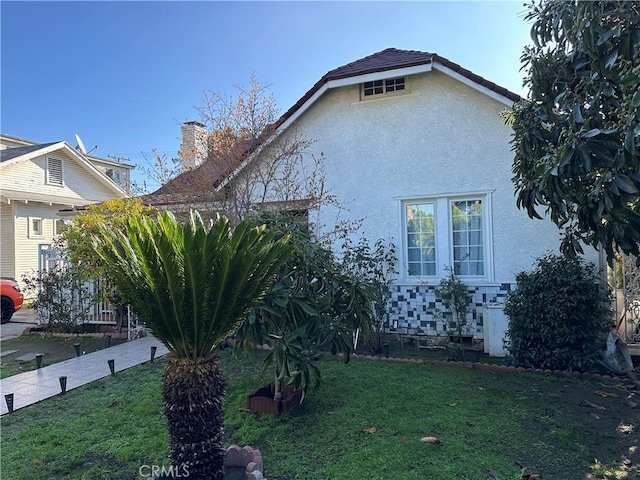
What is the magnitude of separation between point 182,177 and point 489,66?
8433mm

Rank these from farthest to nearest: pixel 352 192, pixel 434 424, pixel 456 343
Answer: pixel 352 192 < pixel 456 343 < pixel 434 424

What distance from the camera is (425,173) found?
1059cm

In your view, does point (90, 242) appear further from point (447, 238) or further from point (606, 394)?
point (606, 394)

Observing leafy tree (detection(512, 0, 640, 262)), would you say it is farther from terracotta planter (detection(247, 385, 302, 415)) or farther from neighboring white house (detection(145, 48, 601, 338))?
terracotta planter (detection(247, 385, 302, 415))

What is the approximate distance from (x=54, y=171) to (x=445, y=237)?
83.4 feet

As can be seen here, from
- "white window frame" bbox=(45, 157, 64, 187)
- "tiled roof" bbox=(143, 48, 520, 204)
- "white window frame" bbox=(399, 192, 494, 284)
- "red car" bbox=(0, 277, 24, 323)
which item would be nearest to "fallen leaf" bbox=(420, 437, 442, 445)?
"white window frame" bbox=(399, 192, 494, 284)

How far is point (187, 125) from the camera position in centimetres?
1205

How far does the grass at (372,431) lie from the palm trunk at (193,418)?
0.92 m

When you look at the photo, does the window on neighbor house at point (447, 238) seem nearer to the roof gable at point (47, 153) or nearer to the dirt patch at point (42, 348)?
the dirt patch at point (42, 348)

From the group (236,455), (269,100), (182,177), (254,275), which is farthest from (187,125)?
(236,455)

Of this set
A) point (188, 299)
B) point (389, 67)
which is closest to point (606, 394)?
point (188, 299)

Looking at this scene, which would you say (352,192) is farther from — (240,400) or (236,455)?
(236,455)

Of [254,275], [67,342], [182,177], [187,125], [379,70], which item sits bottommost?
[67,342]

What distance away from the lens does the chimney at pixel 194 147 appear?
11.6 meters
